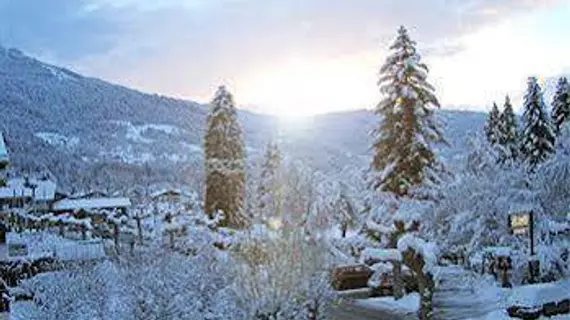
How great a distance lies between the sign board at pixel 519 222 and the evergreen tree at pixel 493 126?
3374cm

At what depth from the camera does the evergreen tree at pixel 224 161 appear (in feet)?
186

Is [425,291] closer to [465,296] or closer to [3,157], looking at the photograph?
[3,157]

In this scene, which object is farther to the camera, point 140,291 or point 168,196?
point 168,196

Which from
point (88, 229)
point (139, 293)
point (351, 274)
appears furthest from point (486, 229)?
point (88, 229)

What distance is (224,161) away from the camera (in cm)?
5681

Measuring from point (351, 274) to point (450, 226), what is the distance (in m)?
5.68

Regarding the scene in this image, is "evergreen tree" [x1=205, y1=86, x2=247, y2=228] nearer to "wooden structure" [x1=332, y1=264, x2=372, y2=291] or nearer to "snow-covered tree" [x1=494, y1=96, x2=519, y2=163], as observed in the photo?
"wooden structure" [x1=332, y1=264, x2=372, y2=291]

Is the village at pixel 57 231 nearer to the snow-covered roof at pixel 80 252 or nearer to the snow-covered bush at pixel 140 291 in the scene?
the snow-covered roof at pixel 80 252

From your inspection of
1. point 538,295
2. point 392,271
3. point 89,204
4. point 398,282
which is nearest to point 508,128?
point 392,271

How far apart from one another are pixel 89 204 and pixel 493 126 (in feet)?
159

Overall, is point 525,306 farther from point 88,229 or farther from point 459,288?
point 88,229

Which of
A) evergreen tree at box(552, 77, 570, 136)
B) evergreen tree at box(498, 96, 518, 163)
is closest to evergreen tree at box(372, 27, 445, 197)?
evergreen tree at box(552, 77, 570, 136)

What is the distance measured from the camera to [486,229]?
34.7 m

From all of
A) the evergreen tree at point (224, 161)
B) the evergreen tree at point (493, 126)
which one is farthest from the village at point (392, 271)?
the evergreen tree at point (493, 126)
